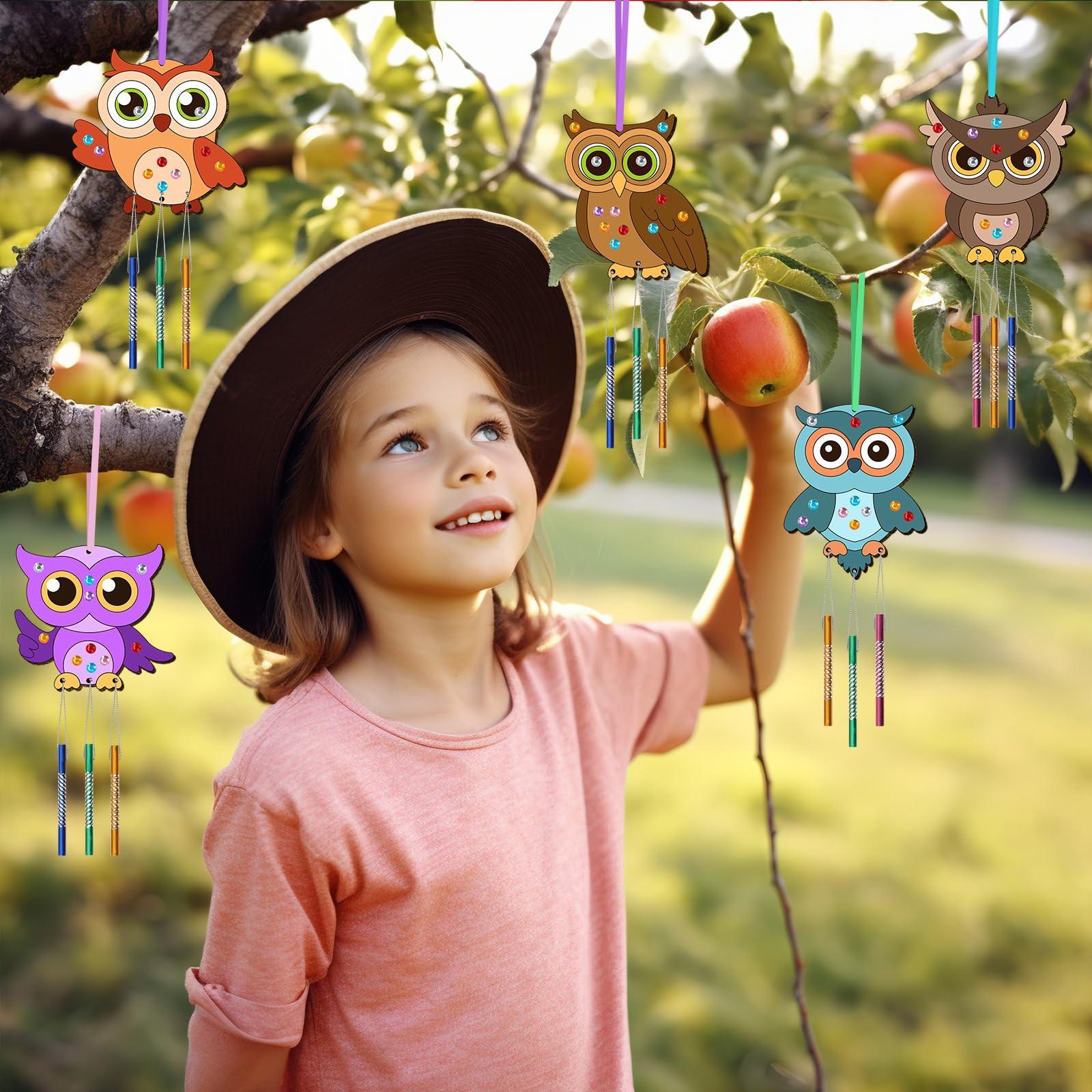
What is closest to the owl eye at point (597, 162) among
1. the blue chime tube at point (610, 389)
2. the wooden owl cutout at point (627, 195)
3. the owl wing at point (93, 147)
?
the wooden owl cutout at point (627, 195)

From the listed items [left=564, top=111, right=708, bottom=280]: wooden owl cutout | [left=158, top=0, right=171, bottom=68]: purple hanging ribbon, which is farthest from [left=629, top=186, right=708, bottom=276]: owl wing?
[left=158, top=0, right=171, bottom=68]: purple hanging ribbon

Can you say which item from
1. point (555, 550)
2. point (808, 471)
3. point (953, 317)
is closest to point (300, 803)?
point (808, 471)

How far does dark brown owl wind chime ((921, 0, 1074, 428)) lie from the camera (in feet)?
2.48

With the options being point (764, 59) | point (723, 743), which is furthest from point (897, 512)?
point (723, 743)

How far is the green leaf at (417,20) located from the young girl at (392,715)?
220mm

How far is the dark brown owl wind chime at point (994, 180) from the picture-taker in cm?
75

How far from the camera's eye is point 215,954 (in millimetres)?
881

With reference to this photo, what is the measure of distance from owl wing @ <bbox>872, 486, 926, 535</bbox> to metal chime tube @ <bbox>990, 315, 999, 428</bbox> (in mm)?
74

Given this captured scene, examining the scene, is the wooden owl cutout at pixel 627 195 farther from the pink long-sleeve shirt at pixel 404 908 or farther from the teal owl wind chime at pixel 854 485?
the pink long-sleeve shirt at pixel 404 908

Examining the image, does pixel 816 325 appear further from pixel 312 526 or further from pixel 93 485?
pixel 93 485

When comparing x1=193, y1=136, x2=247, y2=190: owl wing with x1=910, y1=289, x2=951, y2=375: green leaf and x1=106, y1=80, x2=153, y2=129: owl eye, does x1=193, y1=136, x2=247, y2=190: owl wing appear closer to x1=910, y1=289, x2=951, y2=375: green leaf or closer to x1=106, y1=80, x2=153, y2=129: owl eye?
x1=106, y1=80, x2=153, y2=129: owl eye

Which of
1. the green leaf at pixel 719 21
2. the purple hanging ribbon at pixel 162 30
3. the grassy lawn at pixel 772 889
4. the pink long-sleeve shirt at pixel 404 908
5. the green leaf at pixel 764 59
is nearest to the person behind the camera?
the purple hanging ribbon at pixel 162 30

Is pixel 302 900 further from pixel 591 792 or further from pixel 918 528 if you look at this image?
pixel 918 528

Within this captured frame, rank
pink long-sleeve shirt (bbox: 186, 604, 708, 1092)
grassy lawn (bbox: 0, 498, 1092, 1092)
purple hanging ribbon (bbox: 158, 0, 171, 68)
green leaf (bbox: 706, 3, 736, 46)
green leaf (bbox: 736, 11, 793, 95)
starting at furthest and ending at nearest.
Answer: grassy lawn (bbox: 0, 498, 1092, 1092)
green leaf (bbox: 736, 11, 793, 95)
green leaf (bbox: 706, 3, 736, 46)
pink long-sleeve shirt (bbox: 186, 604, 708, 1092)
purple hanging ribbon (bbox: 158, 0, 171, 68)
